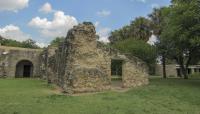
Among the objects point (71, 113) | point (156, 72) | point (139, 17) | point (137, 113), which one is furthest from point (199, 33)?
point (156, 72)

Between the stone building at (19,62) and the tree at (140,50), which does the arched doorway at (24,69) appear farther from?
the tree at (140,50)

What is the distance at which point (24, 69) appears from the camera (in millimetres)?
35250

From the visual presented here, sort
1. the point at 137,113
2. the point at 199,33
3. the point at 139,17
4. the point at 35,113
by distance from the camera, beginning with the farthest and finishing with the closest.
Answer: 1. the point at 139,17
2. the point at 199,33
3. the point at 137,113
4. the point at 35,113

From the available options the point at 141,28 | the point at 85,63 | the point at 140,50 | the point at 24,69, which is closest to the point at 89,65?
the point at 85,63

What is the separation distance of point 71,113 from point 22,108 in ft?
6.42

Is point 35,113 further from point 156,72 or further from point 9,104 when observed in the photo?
Result: point 156,72

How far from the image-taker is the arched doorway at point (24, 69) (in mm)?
34531

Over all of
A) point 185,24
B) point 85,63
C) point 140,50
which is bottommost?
point 85,63

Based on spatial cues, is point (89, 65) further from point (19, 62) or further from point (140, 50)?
point (19, 62)

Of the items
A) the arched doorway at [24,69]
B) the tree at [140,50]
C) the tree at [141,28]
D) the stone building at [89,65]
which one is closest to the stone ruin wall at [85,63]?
the stone building at [89,65]

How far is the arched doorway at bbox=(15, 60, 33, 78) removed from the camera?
34.5m

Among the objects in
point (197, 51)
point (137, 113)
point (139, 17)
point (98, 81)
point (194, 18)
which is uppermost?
point (139, 17)

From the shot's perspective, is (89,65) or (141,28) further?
(141,28)

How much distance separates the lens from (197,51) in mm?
22250
